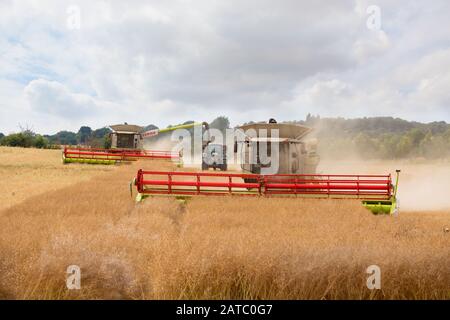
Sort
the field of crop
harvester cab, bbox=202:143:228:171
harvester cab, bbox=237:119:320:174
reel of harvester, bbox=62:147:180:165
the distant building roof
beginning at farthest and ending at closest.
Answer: the distant building roof < harvester cab, bbox=202:143:228:171 < reel of harvester, bbox=62:147:180:165 < harvester cab, bbox=237:119:320:174 < the field of crop

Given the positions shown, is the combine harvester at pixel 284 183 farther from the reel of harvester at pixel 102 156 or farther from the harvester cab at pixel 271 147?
the reel of harvester at pixel 102 156

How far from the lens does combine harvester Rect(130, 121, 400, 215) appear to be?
428 inches

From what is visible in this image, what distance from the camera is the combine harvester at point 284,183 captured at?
10.9 meters

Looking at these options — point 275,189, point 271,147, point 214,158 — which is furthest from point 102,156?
point 275,189

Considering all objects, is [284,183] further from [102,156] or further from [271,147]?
[102,156]

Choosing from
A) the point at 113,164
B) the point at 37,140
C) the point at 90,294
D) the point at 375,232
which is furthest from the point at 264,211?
the point at 37,140

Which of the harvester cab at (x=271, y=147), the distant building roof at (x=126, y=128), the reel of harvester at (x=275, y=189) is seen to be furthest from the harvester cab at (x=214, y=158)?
the reel of harvester at (x=275, y=189)

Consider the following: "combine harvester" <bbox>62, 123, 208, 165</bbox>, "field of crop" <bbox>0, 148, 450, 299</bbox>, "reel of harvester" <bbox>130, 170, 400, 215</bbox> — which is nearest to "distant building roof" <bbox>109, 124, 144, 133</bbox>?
"combine harvester" <bbox>62, 123, 208, 165</bbox>

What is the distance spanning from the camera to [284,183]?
12.5 m

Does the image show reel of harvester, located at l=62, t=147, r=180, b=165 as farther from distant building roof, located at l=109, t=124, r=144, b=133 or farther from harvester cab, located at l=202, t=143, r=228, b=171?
harvester cab, located at l=202, t=143, r=228, b=171

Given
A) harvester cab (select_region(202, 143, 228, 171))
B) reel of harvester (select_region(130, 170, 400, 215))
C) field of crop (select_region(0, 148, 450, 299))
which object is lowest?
field of crop (select_region(0, 148, 450, 299))

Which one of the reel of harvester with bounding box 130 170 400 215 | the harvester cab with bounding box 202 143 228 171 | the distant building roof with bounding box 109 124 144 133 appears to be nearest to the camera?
the reel of harvester with bounding box 130 170 400 215

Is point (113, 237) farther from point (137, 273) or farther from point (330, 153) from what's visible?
point (330, 153)
